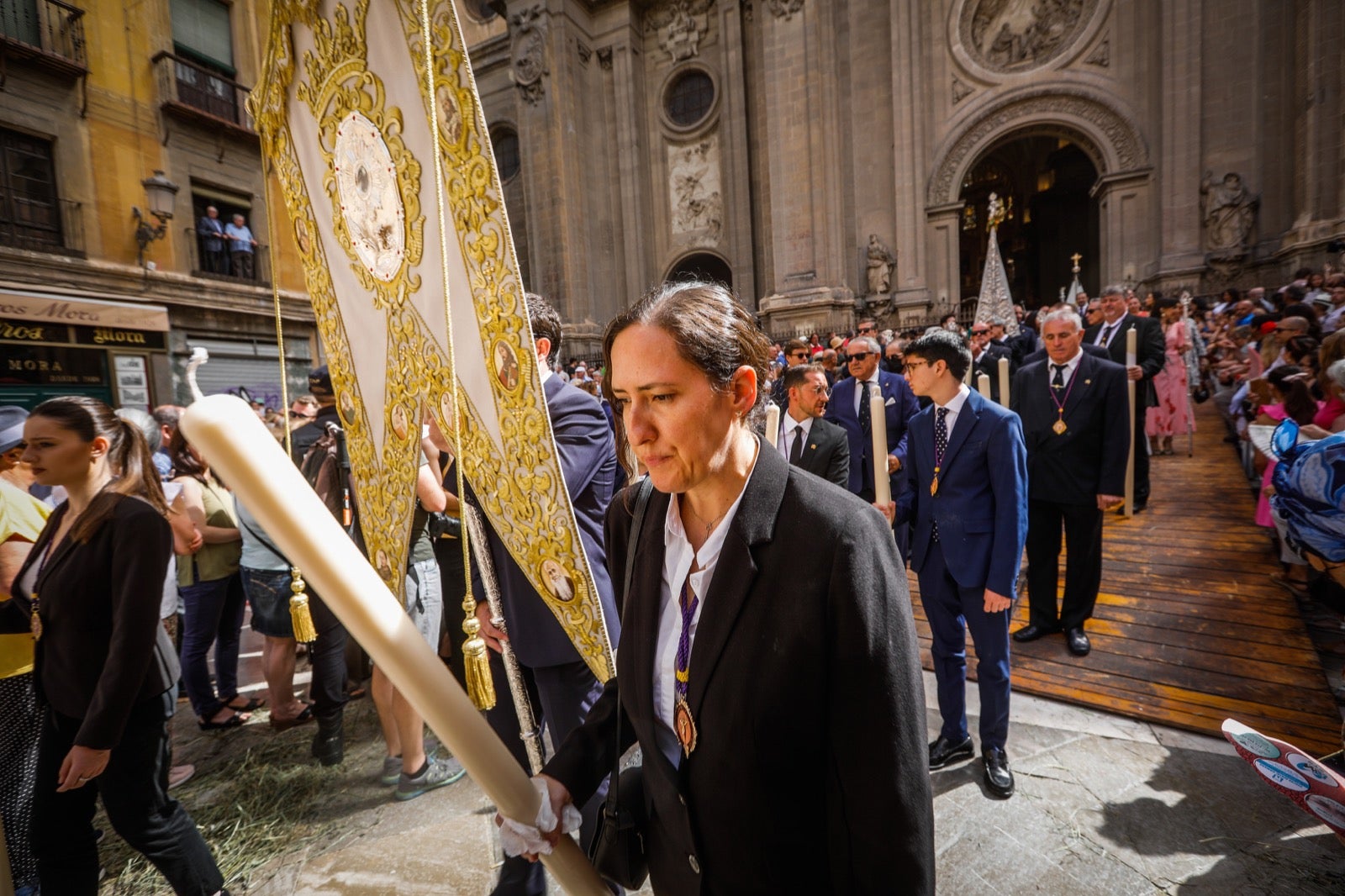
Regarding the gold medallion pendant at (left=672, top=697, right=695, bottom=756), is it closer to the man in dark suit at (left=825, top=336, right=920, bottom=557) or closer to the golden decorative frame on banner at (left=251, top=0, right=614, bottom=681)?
the golden decorative frame on banner at (left=251, top=0, right=614, bottom=681)

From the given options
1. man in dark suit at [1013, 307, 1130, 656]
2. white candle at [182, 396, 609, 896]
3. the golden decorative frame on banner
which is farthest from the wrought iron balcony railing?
white candle at [182, 396, 609, 896]

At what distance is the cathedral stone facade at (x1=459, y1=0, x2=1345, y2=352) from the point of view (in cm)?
1252

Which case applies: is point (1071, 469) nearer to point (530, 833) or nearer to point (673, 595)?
point (673, 595)

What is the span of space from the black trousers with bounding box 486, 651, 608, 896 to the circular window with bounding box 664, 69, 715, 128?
18.9m

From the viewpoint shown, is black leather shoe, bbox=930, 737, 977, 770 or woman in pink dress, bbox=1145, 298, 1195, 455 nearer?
black leather shoe, bbox=930, 737, 977, 770

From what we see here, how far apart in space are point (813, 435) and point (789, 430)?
22cm

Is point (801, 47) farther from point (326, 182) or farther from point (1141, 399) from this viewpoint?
point (326, 182)

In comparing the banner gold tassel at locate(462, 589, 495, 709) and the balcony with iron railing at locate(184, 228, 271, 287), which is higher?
the balcony with iron railing at locate(184, 228, 271, 287)

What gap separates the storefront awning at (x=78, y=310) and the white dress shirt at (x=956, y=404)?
47.5 feet

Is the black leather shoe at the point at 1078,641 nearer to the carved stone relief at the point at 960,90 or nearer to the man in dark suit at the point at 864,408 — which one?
the man in dark suit at the point at 864,408

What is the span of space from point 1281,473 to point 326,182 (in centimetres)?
313

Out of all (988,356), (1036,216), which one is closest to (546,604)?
(988,356)

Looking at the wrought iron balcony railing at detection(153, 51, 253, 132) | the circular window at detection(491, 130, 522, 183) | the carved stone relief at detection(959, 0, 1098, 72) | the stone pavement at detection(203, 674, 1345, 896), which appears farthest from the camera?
the circular window at detection(491, 130, 522, 183)

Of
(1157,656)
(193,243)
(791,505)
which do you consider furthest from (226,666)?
(193,243)
